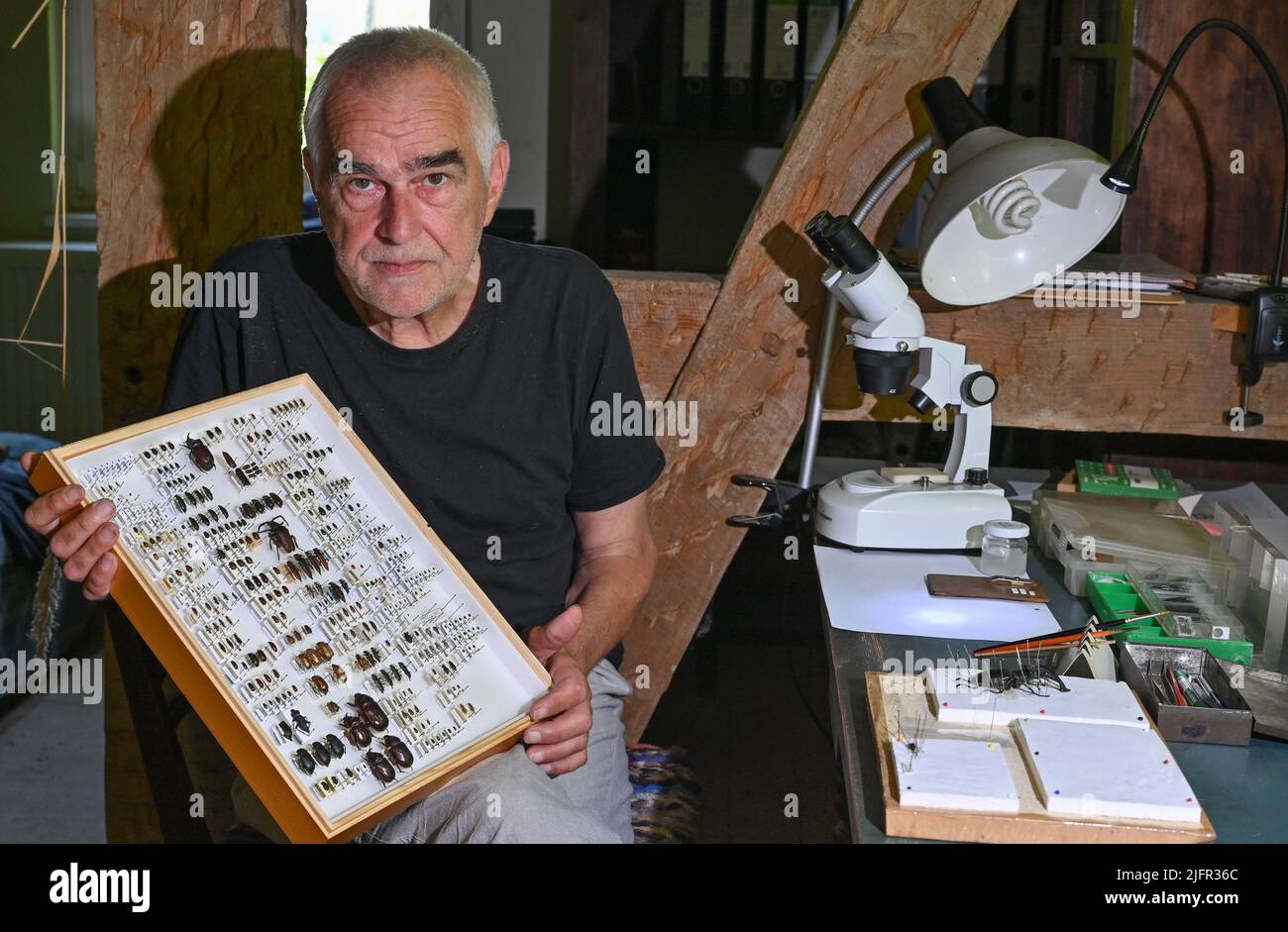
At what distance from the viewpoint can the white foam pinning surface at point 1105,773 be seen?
1.08 meters

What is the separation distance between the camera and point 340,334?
163 cm

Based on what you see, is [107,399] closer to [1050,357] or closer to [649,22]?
[1050,357]

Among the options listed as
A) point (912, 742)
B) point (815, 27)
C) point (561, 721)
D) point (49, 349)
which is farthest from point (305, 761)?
point (49, 349)

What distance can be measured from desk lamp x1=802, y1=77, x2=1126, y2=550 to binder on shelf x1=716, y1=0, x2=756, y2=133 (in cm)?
161

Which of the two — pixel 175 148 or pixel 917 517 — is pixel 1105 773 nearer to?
pixel 917 517

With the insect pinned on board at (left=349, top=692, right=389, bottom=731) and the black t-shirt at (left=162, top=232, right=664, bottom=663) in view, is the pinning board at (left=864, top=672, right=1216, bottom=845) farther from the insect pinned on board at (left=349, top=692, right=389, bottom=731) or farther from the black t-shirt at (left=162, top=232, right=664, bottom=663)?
the black t-shirt at (left=162, top=232, right=664, bottom=663)

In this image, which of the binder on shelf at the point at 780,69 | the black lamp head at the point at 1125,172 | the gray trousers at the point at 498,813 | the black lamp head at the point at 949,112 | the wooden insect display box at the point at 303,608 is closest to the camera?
the wooden insect display box at the point at 303,608

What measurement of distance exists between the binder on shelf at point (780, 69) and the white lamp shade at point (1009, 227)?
65.3 inches

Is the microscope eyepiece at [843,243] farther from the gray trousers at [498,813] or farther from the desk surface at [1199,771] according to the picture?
the gray trousers at [498,813]

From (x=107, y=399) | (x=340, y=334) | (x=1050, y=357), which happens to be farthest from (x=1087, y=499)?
(x=107, y=399)

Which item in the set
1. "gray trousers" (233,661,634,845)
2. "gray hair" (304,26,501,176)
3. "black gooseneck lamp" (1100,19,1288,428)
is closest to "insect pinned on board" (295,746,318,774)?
"gray trousers" (233,661,634,845)

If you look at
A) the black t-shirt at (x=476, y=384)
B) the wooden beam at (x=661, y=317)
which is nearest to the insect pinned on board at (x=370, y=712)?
the black t-shirt at (x=476, y=384)

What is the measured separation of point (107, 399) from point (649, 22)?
2.25 metres

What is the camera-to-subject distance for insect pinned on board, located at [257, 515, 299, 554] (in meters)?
1.31
